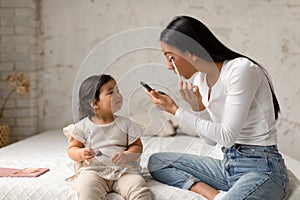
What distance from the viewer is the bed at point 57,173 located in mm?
1443

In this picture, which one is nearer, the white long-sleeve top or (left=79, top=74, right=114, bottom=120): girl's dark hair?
the white long-sleeve top

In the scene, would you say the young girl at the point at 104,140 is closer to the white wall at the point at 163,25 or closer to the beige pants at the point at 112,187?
the beige pants at the point at 112,187

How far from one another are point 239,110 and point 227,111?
1.7 inches

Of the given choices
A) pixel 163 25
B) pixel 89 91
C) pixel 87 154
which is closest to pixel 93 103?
pixel 89 91

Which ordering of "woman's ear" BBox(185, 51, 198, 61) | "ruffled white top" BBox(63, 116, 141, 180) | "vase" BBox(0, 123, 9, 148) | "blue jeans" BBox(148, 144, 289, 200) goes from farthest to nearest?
"vase" BBox(0, 123, 9, 148) < "ruffled white top" BBox(63, 116, 141, 180) < "woman's ear" BBox(185, 51, 198, 61) < "blue jeans" BBox(148, 144, 289, 200)

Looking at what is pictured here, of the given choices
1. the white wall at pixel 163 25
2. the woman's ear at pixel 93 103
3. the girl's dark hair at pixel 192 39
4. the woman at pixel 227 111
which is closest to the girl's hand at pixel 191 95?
the woman at pixel 227 111

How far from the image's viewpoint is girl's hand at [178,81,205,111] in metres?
1.45

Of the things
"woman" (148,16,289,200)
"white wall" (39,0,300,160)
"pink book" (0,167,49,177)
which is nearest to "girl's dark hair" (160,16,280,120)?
"woman" (148,16,289,200)

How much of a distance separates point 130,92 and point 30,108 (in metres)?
1.76

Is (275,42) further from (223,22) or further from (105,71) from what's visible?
(105,71)

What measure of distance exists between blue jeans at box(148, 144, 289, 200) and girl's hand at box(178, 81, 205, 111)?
194 mm

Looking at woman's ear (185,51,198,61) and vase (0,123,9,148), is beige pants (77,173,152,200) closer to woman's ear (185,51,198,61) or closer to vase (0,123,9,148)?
woman's ear (185,51,198,61)

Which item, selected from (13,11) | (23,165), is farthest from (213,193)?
(13,11)

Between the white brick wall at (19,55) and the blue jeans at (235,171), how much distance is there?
1.73 meters
